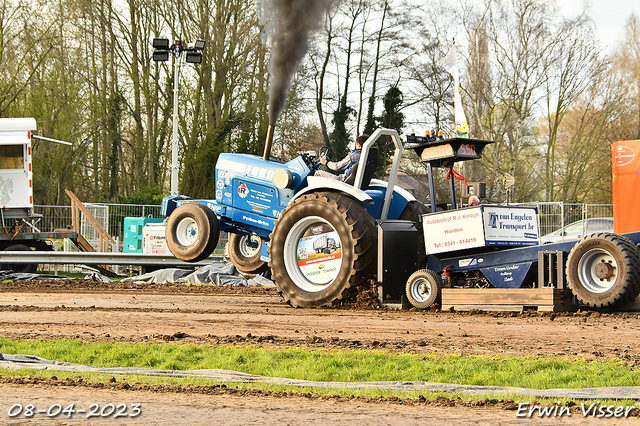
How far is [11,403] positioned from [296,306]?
663 cm

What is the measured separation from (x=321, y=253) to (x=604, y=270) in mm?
3834

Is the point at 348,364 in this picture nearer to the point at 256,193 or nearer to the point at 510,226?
the point at 510,226

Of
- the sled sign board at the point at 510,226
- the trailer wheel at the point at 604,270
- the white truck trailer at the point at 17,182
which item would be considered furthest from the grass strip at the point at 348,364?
the white truck trailer at the point at 17,182

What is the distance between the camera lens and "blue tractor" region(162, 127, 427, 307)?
10.4m

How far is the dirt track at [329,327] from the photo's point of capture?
680 centimetres

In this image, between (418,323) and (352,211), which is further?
(352,211)

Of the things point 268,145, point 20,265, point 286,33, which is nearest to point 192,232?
point 268,145

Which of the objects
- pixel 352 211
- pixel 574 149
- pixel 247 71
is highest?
pixel 247 71

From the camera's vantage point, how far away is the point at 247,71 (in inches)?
1287

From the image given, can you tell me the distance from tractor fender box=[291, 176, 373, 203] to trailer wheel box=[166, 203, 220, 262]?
172 centimetres

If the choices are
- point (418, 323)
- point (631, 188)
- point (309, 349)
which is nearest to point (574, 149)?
point (631, 188)

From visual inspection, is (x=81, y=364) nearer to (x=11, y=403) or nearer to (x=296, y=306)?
(x=11, y=403)

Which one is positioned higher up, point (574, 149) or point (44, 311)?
point (574, 149)

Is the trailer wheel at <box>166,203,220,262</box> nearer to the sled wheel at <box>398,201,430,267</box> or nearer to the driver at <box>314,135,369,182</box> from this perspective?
the driver at <box>314,135,369,182</box>
